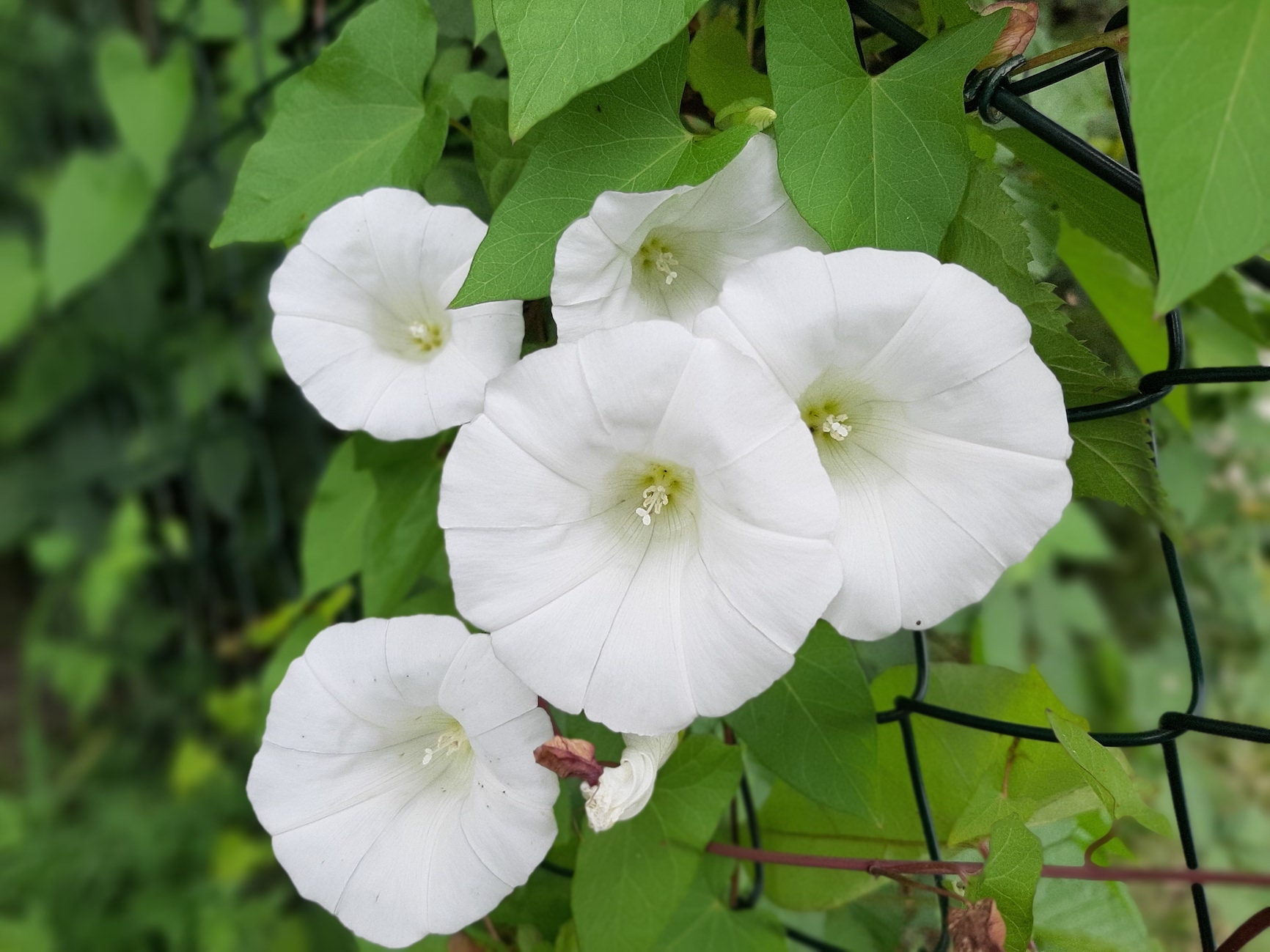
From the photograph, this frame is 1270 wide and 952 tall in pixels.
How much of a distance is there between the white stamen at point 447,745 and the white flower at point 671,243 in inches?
7.9

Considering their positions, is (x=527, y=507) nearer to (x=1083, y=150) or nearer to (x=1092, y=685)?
(x=1083, y=150)

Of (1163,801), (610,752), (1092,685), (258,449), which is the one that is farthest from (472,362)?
(1092,685)

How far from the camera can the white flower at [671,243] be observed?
1.18ft

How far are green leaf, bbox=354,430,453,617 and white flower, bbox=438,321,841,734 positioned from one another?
16 cm

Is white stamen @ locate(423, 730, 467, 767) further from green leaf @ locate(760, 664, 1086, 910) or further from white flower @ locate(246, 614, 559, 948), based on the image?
green leaf @ locate(760, 664, 1086, 910)

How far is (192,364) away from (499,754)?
1292 millimetres

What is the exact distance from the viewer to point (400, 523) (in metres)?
0.53

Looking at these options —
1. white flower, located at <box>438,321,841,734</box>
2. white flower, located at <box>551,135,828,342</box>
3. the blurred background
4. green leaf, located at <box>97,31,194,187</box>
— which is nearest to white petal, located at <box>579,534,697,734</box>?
white flower, located at <box>438,321,841,734</box>

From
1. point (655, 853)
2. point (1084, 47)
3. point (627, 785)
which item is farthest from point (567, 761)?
point (1084, 47)

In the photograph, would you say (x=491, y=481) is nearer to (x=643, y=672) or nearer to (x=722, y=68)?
(x=643, y=672)

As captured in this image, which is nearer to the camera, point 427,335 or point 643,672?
point 643,672

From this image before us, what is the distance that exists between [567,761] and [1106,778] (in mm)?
217

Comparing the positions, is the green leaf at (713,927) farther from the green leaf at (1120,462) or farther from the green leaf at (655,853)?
the green leaf at (1120,462)

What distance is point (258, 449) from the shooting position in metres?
1.47
